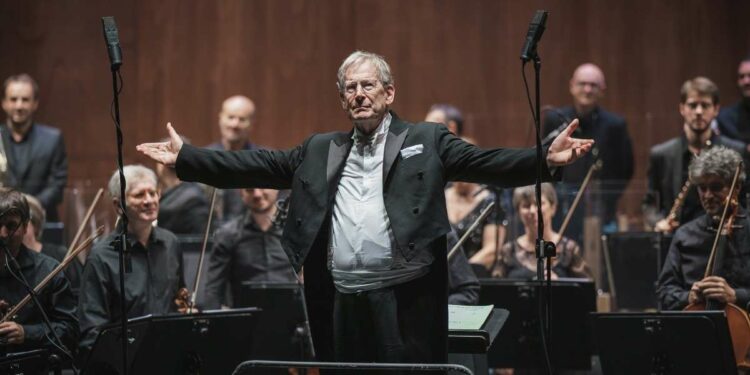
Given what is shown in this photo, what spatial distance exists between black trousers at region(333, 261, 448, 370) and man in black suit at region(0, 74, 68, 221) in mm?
3776

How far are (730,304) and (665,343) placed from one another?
376 mm

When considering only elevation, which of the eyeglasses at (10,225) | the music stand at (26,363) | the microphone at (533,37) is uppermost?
the microphone at (533,37)

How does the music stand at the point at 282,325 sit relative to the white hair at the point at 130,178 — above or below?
below

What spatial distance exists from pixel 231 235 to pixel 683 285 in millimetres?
2256

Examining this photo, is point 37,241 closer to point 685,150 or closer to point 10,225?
point 10,225

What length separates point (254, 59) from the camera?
27.1 ft

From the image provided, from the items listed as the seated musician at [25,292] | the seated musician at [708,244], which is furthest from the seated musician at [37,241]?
the seated musician at [708,244]

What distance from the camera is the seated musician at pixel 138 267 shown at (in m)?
4.55

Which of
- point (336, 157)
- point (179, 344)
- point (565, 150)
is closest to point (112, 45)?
point (336, 157)

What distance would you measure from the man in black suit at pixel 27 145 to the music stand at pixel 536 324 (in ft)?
9.98

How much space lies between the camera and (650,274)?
5.86 meters

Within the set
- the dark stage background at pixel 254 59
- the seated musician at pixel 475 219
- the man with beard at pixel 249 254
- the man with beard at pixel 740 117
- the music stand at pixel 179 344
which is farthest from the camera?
the dark stage background at pixel 254 59

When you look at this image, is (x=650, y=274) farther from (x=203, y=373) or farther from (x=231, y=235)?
(x=203, y=373)

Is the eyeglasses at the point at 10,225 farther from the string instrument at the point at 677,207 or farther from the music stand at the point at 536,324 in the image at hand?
the string instrument at the point at 677,207
